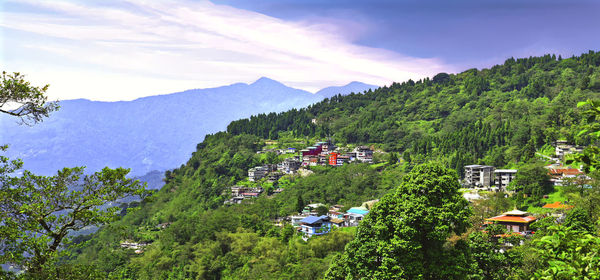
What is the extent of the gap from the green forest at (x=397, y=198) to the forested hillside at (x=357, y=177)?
125 millimetres

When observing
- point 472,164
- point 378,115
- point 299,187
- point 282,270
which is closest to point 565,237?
point 282,270

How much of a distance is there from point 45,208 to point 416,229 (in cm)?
907

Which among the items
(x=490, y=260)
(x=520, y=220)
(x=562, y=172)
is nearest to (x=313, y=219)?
(x=520, y=220)

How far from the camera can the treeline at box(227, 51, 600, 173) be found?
4594cm

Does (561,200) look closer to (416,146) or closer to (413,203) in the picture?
(413,203)

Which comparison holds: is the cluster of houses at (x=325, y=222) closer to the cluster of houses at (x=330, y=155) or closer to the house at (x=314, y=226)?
the house at (x=314, y=226)

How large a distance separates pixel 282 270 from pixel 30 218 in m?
20.4

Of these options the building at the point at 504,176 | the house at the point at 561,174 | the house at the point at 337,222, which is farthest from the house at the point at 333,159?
the house at the point at 561,174

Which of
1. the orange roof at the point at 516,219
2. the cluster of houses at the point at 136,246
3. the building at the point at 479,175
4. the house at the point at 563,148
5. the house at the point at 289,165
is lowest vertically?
the cluster of houses at the point at 136,246

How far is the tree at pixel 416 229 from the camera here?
11.5 meters

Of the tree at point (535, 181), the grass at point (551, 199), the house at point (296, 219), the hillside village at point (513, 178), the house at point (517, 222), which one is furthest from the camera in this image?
the house at point (296, 219)

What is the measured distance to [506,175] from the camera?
3669 cm

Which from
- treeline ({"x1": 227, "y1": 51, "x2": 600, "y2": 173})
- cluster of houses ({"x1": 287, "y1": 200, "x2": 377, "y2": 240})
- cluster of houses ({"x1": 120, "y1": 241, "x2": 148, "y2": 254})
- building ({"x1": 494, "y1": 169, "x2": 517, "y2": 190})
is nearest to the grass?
building ({"x1": 494, "y1": 169, "x2": 517, "y2": 190})

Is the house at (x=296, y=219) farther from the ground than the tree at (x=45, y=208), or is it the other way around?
the tree at (x=45, y=208)
